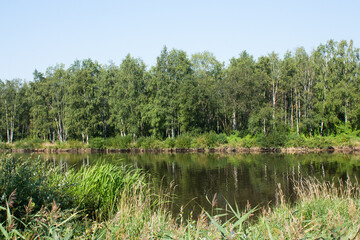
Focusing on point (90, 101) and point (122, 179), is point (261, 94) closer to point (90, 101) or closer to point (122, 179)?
point (90, 101)

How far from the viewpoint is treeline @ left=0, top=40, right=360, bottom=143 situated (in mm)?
46531

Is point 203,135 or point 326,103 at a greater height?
point 326,103

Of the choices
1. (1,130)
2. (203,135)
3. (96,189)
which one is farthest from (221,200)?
(1,130)

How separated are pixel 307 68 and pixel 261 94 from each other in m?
7.70

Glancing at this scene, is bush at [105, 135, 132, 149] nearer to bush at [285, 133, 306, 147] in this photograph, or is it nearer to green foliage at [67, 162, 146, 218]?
bush at [285, 133, 306, 147]

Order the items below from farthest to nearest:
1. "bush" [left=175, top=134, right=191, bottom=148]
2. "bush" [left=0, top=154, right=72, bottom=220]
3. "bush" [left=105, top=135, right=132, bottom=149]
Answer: "bush" [left=105, top=135, right=132, bottom=149] → "bush" [left=175, top=134, right=191, bottom=148] → "bush" [left=0, top=154, right=72, bottom=220]

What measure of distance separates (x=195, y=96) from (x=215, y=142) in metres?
8.40

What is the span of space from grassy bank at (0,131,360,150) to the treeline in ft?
6.34

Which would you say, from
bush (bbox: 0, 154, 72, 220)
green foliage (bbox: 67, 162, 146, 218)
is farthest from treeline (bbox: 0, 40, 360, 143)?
bush (bbox: 0, 154, 72, 220)

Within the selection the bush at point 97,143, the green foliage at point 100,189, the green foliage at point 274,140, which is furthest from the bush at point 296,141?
the green foliage at point 100,189

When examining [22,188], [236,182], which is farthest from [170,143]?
[22,188]

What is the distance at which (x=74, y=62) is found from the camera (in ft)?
210

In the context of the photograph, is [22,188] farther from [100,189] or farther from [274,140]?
[274,140]

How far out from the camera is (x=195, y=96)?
51.6 meters
